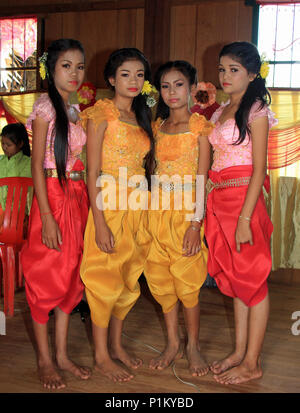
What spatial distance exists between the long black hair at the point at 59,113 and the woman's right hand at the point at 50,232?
0.19m

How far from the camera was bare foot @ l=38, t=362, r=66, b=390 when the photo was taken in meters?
2.04

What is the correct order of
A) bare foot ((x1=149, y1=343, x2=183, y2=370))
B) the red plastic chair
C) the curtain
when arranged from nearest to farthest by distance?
1. bare foot ((x1=149, y1=343, x2=183, y2=370))
2. the red plastic chair
3. the curtain

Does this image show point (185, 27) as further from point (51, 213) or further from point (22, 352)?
point (22, 352)

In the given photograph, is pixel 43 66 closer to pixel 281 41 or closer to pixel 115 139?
pixel 115 139

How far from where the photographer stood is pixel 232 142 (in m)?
2.07

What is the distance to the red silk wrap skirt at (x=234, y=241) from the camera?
2076 millimetres

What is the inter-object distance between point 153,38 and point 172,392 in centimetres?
309

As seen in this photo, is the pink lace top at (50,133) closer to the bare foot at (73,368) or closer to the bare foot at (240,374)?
the bare foot at (73,368)

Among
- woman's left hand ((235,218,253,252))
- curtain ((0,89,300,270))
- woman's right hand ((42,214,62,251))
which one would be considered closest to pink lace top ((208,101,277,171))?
woman's left hand ((235,218,253,252))

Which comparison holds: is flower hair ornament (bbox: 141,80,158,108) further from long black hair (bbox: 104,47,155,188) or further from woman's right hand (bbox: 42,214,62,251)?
woman's right hand (bbox: 42,214,62,251)

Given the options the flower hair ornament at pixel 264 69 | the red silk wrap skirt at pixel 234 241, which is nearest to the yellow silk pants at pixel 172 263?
the red silk wrap skirt at pixel 234 241

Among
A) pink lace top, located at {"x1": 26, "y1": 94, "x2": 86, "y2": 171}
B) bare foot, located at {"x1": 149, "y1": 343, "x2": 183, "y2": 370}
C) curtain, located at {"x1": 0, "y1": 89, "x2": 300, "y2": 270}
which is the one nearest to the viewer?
pink lace top, located at {"x1": 26, "y1": 94, "x2": 86, "y2": 171}

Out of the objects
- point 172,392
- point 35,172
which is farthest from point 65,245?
point 172,392

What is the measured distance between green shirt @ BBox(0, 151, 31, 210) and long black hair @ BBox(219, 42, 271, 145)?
209 cm
